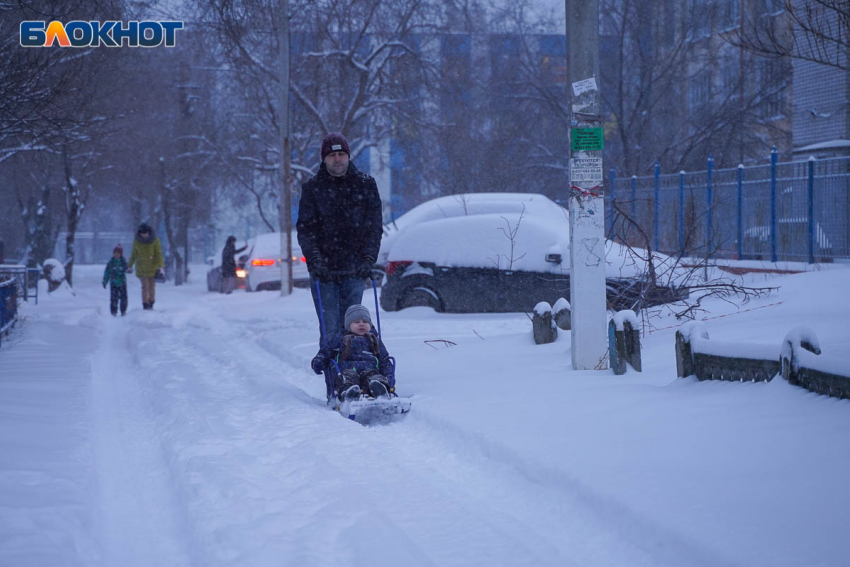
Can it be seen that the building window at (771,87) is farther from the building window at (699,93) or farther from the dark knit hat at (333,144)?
the dark knit hat at (333,144)

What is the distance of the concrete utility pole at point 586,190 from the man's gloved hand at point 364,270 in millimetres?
1600

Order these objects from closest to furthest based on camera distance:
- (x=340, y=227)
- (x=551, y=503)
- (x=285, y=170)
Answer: (x=551, y=503)
(x=340, y=227)
(x=285, y=170)

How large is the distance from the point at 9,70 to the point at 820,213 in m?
13.1

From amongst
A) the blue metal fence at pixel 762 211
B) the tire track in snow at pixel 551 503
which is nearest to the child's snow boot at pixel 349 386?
the tire track in snow at pixel 551 503

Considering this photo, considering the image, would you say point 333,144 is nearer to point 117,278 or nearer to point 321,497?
point 321,497

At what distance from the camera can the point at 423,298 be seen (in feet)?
40.0

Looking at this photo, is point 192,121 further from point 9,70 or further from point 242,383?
point 242,383

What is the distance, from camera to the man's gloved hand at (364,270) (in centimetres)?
667

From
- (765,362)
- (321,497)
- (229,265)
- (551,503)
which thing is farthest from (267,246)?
(551,503)

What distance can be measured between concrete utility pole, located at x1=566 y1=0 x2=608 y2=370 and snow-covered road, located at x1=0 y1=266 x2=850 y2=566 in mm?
423

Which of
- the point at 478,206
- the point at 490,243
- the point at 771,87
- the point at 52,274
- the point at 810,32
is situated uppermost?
the point at 771,87

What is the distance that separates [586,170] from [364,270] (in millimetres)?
1903

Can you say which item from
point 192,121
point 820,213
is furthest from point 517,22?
point 820,213

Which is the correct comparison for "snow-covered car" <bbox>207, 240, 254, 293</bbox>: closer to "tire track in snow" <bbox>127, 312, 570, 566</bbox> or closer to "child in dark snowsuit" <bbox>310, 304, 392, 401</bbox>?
"child in dark snowsuit" <bbox>310, 304, 392, 401</bbox>
